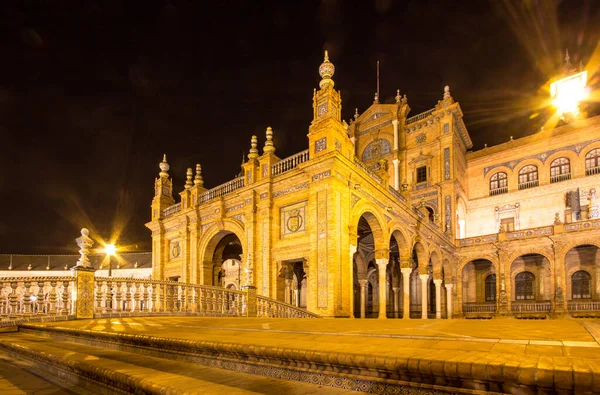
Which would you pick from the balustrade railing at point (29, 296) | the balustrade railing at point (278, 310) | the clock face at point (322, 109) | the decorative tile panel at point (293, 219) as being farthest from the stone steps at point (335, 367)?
the clock face at point (322, 109)

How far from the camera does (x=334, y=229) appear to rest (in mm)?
13414

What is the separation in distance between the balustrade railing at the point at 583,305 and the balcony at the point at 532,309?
109 cm

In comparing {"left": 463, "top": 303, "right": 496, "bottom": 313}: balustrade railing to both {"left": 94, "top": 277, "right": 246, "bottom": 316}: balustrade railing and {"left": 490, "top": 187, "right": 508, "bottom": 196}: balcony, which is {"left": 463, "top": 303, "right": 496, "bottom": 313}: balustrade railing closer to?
{"left": 490, "top": 187, "right": 508, "bottom": 196}: balcony

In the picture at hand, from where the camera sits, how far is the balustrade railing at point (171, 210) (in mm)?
23281

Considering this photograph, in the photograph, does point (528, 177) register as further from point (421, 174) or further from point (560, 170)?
point (421, 174)

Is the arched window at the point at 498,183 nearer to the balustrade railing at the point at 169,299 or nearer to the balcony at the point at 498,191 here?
the balcony at the point at 498,191

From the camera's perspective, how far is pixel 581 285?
24.2 m

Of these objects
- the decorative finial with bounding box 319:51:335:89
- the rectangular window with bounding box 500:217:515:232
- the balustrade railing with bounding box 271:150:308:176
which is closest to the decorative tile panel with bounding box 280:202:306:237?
the balustrade railing with bounding box 271:150:308:176

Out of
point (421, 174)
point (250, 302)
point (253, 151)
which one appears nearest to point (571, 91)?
point (250, 302)

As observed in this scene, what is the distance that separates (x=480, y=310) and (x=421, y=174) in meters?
10.7

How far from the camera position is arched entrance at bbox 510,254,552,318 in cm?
2422

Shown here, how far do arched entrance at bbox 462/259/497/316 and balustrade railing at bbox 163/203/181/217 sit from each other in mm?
20987

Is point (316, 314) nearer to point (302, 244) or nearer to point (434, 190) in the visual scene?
point (302, 244)

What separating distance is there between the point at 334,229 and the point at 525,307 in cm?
1880
